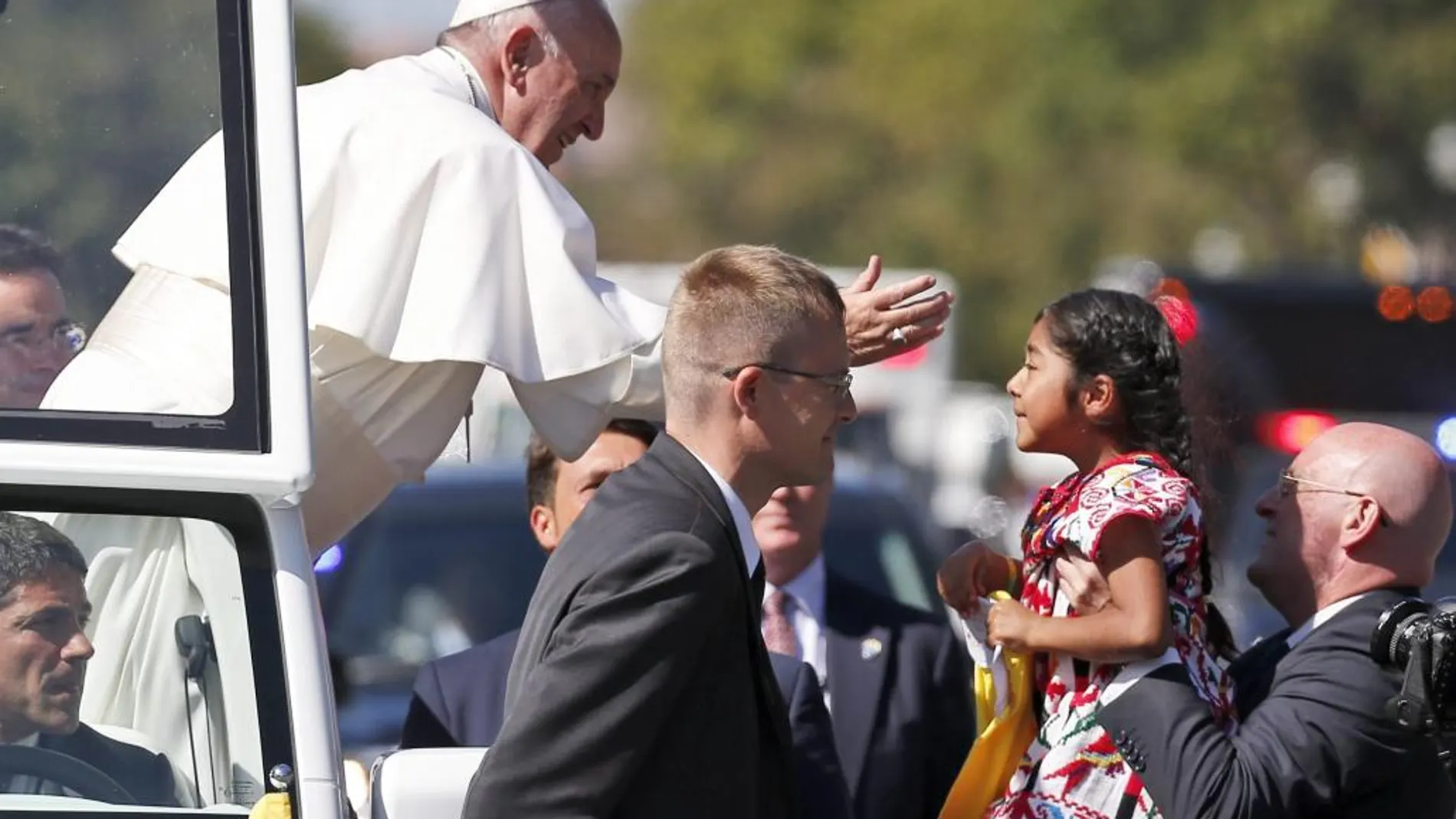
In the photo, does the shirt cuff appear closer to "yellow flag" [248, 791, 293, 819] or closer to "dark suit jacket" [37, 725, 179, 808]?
"yellow flag" [248, 791, 293, 819]

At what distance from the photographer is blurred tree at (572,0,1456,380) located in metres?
28.3

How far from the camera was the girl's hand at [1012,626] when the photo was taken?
3.28 m

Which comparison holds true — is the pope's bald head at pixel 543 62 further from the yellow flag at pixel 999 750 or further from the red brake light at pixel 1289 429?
the red brake light at pixel 1289 429

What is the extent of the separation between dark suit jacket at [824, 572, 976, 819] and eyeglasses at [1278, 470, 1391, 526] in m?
0.90

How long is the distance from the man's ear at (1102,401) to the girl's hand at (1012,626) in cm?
32

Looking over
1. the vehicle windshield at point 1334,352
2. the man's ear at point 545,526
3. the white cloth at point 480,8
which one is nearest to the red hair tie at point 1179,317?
the white cloth at point 480,8

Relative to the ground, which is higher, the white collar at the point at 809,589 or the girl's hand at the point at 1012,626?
the girl's hand at the point at 1012,626

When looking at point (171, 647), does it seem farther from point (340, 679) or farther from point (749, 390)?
point (340, 679)

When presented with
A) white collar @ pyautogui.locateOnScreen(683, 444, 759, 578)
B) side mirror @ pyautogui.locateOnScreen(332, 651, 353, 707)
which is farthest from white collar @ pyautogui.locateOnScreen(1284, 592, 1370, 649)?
side mirror @ pyautogui.locateOnScreen(332, 651, 353, 707)

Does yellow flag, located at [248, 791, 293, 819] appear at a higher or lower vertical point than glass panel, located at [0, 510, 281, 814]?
lower

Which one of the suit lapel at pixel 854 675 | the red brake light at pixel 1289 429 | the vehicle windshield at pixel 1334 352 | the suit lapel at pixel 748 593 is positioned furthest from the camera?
the vehicle windshield at pixel 1334 352

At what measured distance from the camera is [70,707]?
2625 millimetres

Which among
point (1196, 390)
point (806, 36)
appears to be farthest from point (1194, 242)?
point (1196, 390)

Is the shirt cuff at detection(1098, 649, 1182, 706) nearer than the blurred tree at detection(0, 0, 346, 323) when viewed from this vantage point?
No
